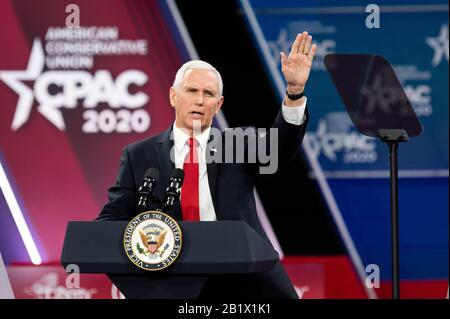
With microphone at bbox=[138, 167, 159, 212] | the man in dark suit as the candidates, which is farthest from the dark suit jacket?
microphone at bbox=[138, 167, 159, 212]

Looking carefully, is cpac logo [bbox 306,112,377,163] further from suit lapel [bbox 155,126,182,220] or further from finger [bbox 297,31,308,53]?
finger [bbox 297,31,308,53]

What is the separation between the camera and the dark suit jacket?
3096 mm

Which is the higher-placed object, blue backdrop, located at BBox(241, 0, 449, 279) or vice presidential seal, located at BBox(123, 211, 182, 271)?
blue backdrop, located at BBox(241, 0, 449, 279)

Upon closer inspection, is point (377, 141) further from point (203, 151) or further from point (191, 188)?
point (191, 188)

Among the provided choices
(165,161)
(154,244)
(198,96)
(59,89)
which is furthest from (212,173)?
(59,89)

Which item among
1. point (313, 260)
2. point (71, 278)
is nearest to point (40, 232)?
point (71, 278)

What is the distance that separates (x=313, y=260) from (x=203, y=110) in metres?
2.11

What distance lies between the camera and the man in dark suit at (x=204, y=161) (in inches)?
121

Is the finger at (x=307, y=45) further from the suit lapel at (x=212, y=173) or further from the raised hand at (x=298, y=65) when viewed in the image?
the suit lapel at (x=212, y=173)

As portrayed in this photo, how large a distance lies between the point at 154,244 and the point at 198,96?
80cm

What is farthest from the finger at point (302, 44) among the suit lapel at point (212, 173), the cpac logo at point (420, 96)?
the cpac logo at point (420, 96)

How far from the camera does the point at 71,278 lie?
16.4 feet

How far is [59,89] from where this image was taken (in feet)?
16.4

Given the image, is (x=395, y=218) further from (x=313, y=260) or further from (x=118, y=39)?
(x=118, y=39)
